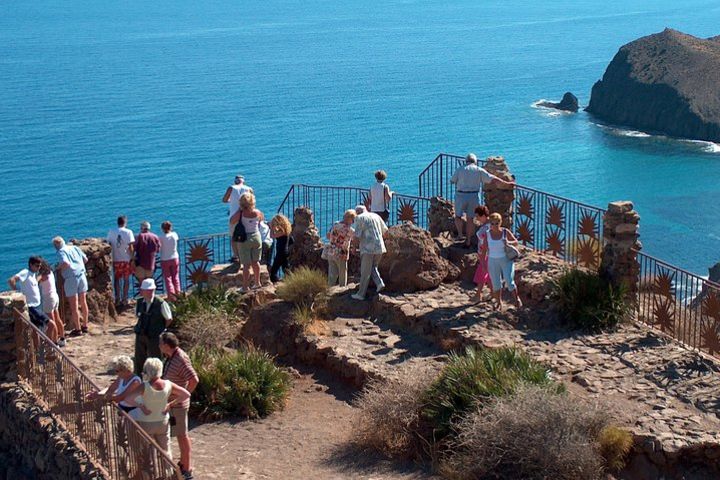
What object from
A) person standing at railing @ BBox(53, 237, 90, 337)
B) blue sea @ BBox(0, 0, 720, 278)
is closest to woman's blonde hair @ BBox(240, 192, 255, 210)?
person standing at railing @ BBox(53, 237, 90, 337)

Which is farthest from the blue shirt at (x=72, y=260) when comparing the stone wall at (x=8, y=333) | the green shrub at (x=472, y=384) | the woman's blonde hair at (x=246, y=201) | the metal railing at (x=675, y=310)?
the metal railing at (x=675, y=310)

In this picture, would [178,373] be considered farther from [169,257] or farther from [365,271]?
[169,257]

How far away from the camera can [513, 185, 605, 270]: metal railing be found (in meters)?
19.7

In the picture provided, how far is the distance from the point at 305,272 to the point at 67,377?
5.47 meters

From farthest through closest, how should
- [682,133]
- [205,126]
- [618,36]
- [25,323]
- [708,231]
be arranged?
[618,36] → [682,133] → [205,126] → [708,231] → [25,323]

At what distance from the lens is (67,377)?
1528 cm

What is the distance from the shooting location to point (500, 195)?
72.7 feet

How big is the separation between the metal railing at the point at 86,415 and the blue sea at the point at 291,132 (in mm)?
45481

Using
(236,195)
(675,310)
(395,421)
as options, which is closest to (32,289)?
(236,195)

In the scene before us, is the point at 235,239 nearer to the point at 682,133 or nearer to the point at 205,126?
the point at 205,126

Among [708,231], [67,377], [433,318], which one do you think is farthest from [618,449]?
[708,231]

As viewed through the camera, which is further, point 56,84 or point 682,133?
point 56,84

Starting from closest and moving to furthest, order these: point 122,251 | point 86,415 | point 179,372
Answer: point 179,372
point 86,415
point 122,251

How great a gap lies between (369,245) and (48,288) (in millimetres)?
5515
